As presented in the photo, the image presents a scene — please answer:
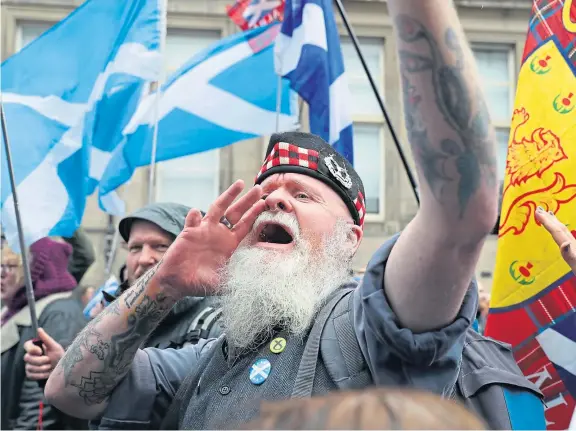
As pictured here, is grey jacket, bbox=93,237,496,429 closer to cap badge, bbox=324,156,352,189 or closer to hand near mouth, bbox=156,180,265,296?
hand near mouth, bbox=156,180,265,296

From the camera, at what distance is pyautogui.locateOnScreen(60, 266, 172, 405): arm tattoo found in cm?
193

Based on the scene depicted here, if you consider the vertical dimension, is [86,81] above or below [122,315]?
above

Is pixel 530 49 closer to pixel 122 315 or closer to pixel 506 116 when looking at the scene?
pixel 122 315

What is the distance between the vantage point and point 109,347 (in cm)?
193

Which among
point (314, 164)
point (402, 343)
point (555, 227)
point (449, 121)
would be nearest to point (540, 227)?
point (555, 227)

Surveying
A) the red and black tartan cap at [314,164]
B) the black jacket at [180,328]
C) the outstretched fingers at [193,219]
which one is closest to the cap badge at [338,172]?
the red and black tartan cap at [314,164]

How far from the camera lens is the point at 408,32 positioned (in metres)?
1.22

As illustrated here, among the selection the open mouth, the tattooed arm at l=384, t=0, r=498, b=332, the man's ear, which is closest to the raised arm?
the open mouth

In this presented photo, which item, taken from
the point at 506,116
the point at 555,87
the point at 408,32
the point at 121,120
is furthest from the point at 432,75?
the point at 506,116

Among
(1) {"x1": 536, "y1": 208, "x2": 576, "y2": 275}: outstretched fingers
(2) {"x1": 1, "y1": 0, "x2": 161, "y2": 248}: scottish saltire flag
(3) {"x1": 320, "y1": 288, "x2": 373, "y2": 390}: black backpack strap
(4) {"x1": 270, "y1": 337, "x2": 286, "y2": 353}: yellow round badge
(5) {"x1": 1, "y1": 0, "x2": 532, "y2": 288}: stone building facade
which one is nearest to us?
(3) {"x1": 320, "y1": 288, "x2": 373, "y2": 390}: black backpack strap

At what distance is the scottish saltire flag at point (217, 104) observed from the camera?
4770 millimetres

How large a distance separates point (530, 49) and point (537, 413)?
1627 mm

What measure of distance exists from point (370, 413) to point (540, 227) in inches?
77.6

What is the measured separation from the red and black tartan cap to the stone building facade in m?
7.37
